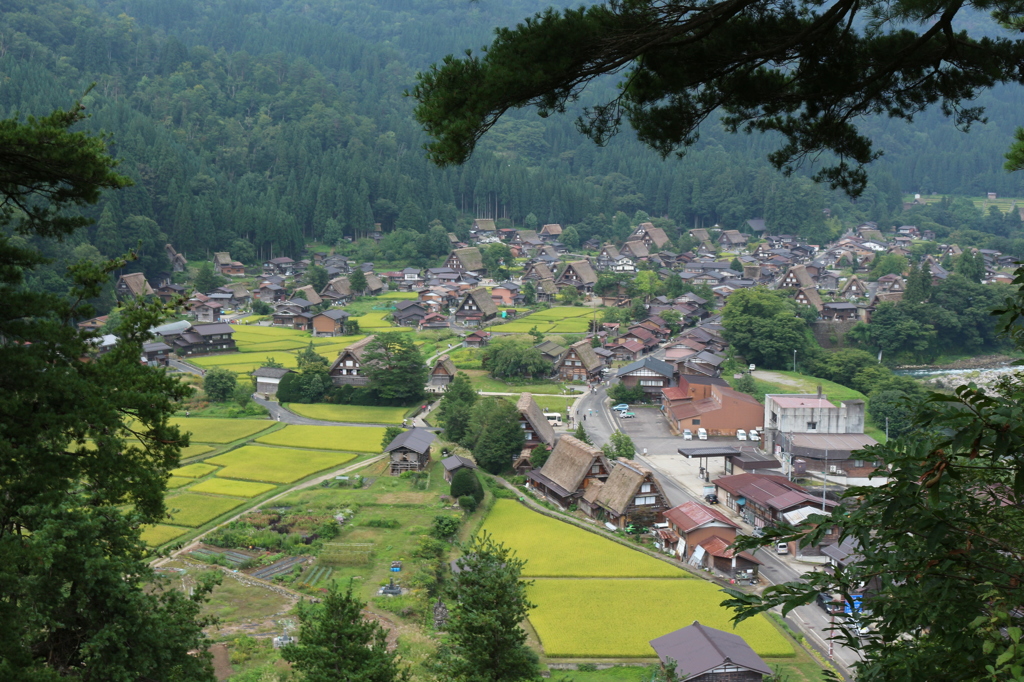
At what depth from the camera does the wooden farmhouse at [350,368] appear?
93.1 feet

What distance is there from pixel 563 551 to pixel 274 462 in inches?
361

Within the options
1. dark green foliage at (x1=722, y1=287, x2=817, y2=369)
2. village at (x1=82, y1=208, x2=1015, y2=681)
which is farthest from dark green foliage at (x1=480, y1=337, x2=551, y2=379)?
dark green foliage at (x1=722, y1=287, x2=817, y2=369)

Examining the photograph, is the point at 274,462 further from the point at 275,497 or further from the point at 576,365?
the point at 576,365

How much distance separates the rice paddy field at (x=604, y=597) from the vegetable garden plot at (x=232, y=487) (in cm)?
591

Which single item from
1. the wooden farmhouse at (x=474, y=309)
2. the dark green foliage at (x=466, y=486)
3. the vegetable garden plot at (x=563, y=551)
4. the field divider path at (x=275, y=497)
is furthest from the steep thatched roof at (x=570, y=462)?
the wooden farmhouse at (x=474, y=309)

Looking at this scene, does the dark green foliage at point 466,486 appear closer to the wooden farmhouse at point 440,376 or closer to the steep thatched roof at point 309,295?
the wooden farmhouse at point 440,376

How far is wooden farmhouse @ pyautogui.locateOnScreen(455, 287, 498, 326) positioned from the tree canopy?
3622 cm

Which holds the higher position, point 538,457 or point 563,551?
point 538,457

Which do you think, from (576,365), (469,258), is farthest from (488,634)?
(469,258)

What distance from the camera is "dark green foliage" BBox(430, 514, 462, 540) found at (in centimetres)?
1661

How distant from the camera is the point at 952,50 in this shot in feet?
17.0

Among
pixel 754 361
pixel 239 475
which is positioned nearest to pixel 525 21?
pixel 239 475

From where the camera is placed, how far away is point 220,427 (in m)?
24.7

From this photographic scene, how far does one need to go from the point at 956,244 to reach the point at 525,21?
6918 cm
